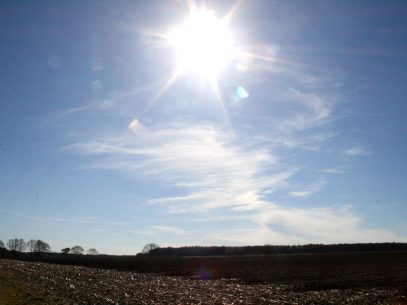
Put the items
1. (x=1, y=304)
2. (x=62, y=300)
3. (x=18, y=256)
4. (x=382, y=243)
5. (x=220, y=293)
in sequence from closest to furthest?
(x=1, y=304) < (x=62, y=300) < (x=220, y=293) < (x=18, y=256) < (x=382, y=243)

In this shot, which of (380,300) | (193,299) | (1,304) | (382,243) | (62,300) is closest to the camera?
(1,304)

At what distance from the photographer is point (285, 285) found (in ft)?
154

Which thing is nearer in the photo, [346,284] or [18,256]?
[346,284]

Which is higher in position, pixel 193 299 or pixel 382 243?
pixel 382 243

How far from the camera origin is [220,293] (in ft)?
134

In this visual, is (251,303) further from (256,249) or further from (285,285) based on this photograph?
(256,249)

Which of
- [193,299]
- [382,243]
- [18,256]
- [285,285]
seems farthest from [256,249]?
[193,299]

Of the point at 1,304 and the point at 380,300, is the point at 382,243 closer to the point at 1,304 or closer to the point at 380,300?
the point at 380,300

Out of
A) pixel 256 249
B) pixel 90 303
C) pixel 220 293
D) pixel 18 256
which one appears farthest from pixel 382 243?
pixel 90 303

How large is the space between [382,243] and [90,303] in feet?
631

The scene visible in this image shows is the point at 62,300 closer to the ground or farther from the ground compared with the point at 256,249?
closer to the ground

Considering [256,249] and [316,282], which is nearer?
[316,282]

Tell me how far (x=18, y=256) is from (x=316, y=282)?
156 m

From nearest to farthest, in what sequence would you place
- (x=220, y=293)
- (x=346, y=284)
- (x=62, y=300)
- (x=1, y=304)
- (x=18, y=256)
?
(x=1, y=304), (x=62, y=300), (x=220, y=293), (x=346, y=284), (x=18, y=256)
